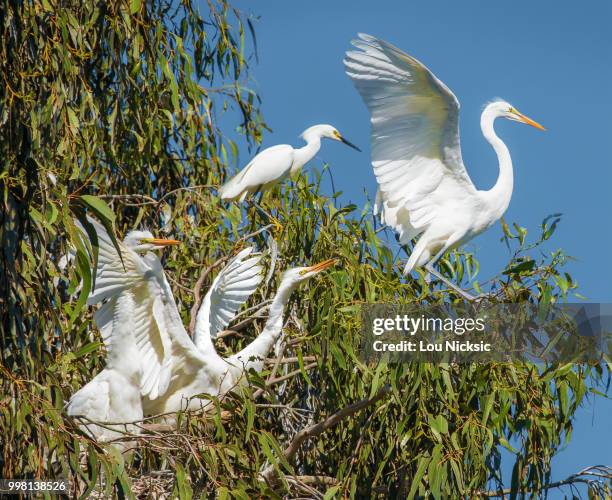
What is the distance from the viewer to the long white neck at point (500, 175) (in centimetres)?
515

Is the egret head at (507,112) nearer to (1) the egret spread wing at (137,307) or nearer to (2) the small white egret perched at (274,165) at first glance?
(2) the small white egret perched at (274,165)

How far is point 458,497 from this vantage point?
3586 mm

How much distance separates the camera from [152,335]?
4.19 meters

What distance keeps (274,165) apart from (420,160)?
34.6 inches

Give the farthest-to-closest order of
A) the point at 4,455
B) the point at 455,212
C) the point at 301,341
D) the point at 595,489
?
the point at 455,212
the point at 301,341
the point at 595,489
the point at 4,455

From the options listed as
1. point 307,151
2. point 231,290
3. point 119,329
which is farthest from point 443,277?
point 307,151

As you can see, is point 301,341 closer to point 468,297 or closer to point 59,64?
point 468,297

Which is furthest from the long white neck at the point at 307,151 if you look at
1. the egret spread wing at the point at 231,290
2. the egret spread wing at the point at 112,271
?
the egret spread wing at the point at 112,271

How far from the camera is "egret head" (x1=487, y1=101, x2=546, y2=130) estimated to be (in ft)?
17.9

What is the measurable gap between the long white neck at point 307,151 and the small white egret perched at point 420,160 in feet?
3.07

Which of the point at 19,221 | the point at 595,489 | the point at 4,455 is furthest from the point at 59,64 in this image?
the point at 595,489

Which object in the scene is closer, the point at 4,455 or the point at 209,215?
the point at 4,455

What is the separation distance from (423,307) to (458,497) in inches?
23.4

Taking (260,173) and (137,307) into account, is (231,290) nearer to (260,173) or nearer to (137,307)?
(137,307)
